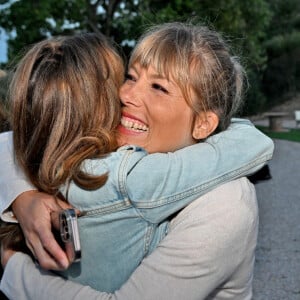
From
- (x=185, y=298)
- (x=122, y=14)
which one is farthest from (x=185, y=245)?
(x=122, y=14)

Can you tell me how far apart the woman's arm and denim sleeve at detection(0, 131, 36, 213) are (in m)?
0.25

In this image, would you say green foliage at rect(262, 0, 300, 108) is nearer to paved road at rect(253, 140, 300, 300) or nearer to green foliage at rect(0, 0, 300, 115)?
green foliage at rect(0, 0, 300, 115)

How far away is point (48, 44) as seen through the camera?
152 cm

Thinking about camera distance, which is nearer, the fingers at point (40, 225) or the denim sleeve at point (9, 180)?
the fingers at point (40, 225)

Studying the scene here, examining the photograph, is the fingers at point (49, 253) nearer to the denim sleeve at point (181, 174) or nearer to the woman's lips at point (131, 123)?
the denim sleeve at point (181, 174)

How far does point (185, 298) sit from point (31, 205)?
451 mm

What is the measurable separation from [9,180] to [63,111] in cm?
28

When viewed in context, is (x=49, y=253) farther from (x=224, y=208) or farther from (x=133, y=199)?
(x=224, y=208)

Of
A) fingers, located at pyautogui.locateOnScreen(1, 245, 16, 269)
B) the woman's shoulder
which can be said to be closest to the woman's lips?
the woman's shoulder

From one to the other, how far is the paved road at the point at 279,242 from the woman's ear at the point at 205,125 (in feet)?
7.49

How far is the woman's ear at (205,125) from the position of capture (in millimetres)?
1615

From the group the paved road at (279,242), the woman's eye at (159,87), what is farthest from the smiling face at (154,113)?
the paved road at (279,242)

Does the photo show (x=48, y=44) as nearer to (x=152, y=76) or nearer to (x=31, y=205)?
(x=152, y=76)

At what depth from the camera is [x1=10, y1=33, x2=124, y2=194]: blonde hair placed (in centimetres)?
138
